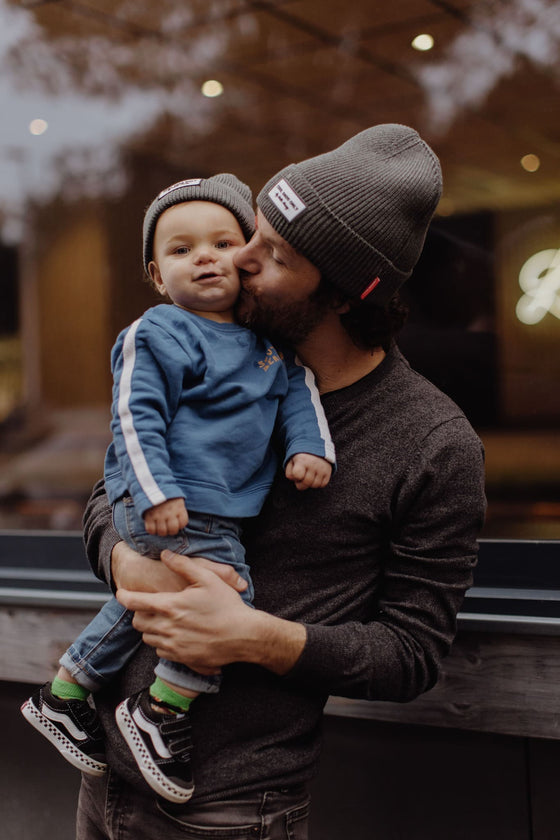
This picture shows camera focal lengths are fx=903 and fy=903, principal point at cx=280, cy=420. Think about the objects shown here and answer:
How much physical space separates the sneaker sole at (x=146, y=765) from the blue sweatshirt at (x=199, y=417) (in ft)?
1.19

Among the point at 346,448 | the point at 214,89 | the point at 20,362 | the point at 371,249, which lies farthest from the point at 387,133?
the point at 20,362

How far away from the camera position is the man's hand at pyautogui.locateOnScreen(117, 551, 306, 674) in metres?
1.38

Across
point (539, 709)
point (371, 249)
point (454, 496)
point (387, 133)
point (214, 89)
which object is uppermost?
point (214, 89)

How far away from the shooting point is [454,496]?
1.47 metres

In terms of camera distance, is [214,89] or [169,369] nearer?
[169,369]

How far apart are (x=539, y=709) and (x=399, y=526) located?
707 mm

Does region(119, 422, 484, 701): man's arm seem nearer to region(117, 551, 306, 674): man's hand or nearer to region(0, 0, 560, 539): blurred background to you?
region(117, 551, 306, 674): man's hand

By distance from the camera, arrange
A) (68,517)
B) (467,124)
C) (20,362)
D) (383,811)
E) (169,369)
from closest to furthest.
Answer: (169,369)
(383,811)
(467,124)
(68,517)
(20,362)

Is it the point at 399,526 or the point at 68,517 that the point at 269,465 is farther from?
the point at 68,517

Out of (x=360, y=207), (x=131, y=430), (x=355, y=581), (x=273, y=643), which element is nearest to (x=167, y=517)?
(x=131, y=430)

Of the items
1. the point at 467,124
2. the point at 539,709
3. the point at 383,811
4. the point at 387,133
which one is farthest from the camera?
the point at 467,124

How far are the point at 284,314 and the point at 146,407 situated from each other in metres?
0.33

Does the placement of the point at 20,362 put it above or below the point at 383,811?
above

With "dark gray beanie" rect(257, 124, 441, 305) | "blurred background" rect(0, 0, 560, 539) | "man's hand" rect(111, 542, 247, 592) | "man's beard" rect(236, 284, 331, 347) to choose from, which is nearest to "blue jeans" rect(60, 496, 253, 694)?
"man's hand" rect(111, 542, 247, 592)
